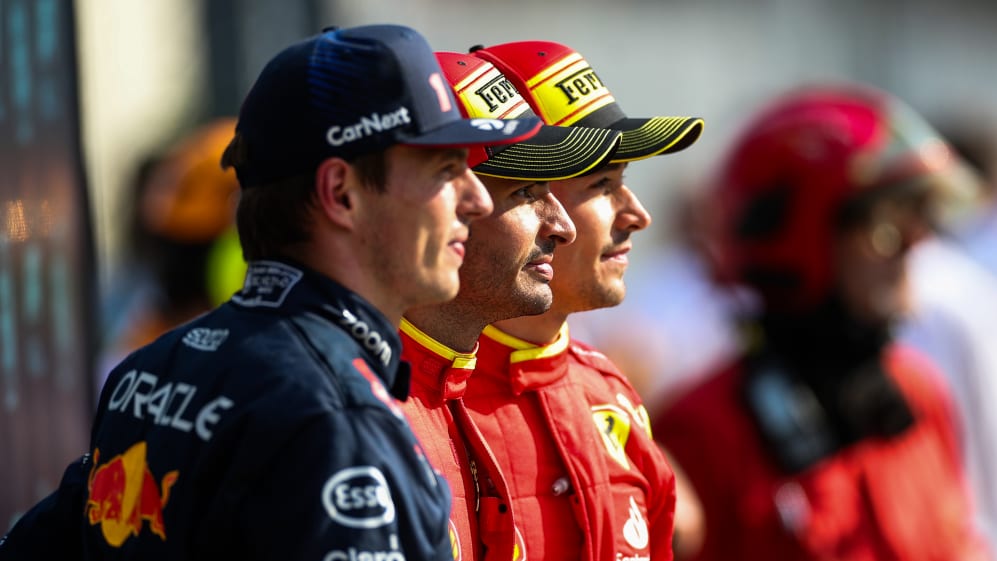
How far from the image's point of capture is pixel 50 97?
4102 millimetres

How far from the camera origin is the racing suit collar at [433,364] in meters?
3.21

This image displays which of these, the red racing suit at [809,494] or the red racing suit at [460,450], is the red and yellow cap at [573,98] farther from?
the red racing suit at [809,494]

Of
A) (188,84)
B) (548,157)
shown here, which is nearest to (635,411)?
(548,157)

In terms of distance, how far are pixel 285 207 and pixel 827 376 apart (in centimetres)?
358

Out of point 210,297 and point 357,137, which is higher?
point 357,137

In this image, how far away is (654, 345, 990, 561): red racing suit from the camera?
541 cm

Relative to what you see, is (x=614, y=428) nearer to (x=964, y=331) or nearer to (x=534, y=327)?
(x=534, y=327)

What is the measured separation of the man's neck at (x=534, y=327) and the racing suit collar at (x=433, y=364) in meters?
0.28

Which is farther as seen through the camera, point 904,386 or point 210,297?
point 210,297

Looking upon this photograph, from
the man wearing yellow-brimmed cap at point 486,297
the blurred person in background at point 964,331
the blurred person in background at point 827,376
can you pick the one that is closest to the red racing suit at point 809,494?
the blurred person in background at point 827,376

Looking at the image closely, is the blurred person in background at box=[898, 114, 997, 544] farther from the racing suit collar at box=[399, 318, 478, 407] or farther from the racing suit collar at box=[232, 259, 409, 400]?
the racing suit collar at box=[232, 259, 409, 400]

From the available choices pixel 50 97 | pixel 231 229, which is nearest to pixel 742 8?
pixel 231 229

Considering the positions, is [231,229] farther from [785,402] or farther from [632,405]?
[632,405]

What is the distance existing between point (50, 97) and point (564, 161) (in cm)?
154
